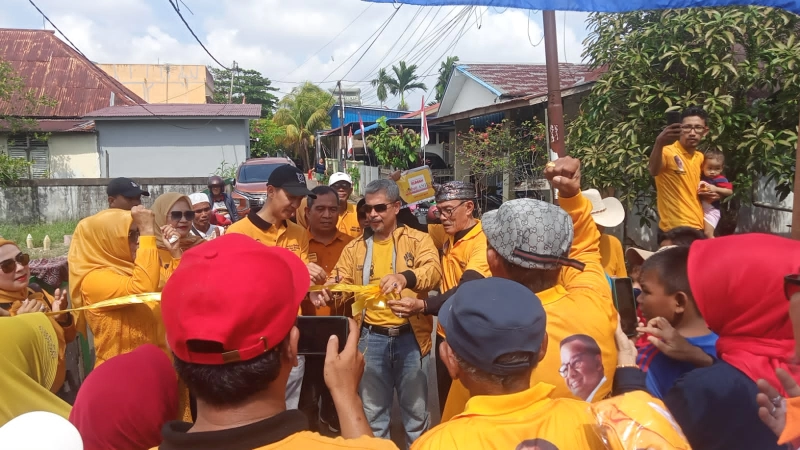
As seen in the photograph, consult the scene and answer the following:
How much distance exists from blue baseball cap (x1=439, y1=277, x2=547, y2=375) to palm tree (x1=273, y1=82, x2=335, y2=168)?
38.3m

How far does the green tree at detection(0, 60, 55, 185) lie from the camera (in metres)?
14.3

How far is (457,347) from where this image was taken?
5.11ft

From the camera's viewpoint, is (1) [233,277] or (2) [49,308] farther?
(2) [49,308]

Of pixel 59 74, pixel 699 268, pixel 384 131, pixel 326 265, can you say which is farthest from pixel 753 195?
pixel 59 74

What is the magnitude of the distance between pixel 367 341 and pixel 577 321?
185 cm

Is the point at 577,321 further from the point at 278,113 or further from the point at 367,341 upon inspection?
the point at 278,113

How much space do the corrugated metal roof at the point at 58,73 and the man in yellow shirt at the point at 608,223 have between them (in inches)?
851

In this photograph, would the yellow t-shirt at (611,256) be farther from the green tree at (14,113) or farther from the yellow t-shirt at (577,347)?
the green tree at (14,113)

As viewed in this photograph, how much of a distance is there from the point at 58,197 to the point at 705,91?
14917 mm

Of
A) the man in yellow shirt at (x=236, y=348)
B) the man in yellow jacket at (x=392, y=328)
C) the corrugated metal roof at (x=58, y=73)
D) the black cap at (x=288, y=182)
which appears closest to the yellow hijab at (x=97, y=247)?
the black cap at (x=288, y=182)

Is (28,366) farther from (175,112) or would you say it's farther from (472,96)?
(175,112)

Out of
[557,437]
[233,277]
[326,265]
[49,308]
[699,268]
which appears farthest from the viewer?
[326,265]

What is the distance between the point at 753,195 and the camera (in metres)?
7.70

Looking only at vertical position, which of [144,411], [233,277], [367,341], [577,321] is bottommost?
[367,341]
